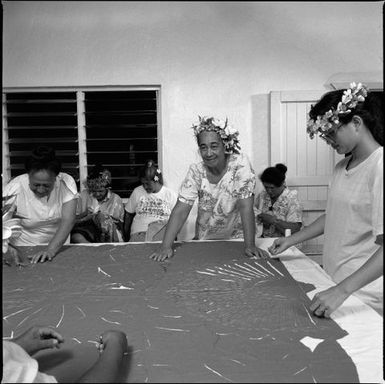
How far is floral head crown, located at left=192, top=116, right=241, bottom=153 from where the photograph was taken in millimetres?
2572

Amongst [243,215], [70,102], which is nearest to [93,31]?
[70,102]

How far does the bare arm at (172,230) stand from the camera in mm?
2458

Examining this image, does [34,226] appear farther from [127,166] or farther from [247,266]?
[127,166]

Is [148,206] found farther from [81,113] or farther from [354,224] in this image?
[354,224]

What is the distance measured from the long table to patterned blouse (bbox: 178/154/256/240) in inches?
15.6

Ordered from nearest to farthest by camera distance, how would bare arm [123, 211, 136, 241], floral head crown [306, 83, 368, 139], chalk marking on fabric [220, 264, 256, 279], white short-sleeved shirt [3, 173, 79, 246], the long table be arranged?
the long table
floral head crown [306, 83, 368, 139]
chalk marking on fabric [220, 264, 256, 279]
white short-sleeved shirt [3, 173, 79, 246]
bare arm [123, 211, 136, 241]

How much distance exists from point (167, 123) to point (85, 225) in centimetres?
128

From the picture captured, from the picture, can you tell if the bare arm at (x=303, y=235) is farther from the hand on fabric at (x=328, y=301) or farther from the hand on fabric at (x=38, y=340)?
the hand on fabric at (x=38, y=340)

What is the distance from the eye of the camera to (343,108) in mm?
1644

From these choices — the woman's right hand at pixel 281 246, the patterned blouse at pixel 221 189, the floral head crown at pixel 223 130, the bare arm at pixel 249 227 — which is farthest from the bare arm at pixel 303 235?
the floral head crown at pixel 223 130

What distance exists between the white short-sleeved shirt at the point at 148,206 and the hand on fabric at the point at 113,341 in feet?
9.18

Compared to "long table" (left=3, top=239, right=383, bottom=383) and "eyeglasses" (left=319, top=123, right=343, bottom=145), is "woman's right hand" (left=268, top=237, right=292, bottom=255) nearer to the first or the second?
"long table" (left=3, top=239, right=383, bottom=383)

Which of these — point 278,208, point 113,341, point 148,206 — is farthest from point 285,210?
point 113,341

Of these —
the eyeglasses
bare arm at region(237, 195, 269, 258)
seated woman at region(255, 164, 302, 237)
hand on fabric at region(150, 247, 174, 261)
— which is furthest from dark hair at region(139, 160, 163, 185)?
the eyeglasses
